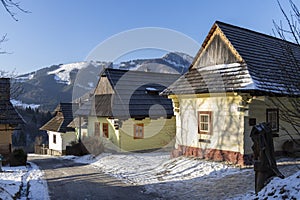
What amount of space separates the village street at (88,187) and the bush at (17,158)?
338 cm

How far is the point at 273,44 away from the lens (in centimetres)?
1351

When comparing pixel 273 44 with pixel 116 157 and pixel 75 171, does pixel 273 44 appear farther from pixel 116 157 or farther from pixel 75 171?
pixel 75 171

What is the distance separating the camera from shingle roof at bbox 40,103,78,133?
1086 inches

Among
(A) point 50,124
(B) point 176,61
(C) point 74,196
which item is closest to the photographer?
(C) point 74,196

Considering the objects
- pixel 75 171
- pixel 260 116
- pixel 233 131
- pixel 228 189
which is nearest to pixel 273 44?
pixel 260 116

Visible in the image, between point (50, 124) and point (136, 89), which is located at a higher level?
point (136, 89)

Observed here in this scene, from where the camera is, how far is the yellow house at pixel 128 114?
53.7ft

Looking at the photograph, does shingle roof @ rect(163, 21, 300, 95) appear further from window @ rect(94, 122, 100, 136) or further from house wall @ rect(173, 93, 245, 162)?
window @ rect(94, 122, 100, 136)

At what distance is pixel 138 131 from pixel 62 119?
1461 centimetres

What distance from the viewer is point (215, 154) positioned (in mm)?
10914

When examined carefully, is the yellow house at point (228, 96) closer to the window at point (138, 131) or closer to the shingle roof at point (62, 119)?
the window at point (138, 131)

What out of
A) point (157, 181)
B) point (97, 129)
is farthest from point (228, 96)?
point (97, 129)

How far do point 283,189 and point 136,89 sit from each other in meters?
14.6

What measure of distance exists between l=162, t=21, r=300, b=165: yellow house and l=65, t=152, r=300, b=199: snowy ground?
872 mm
